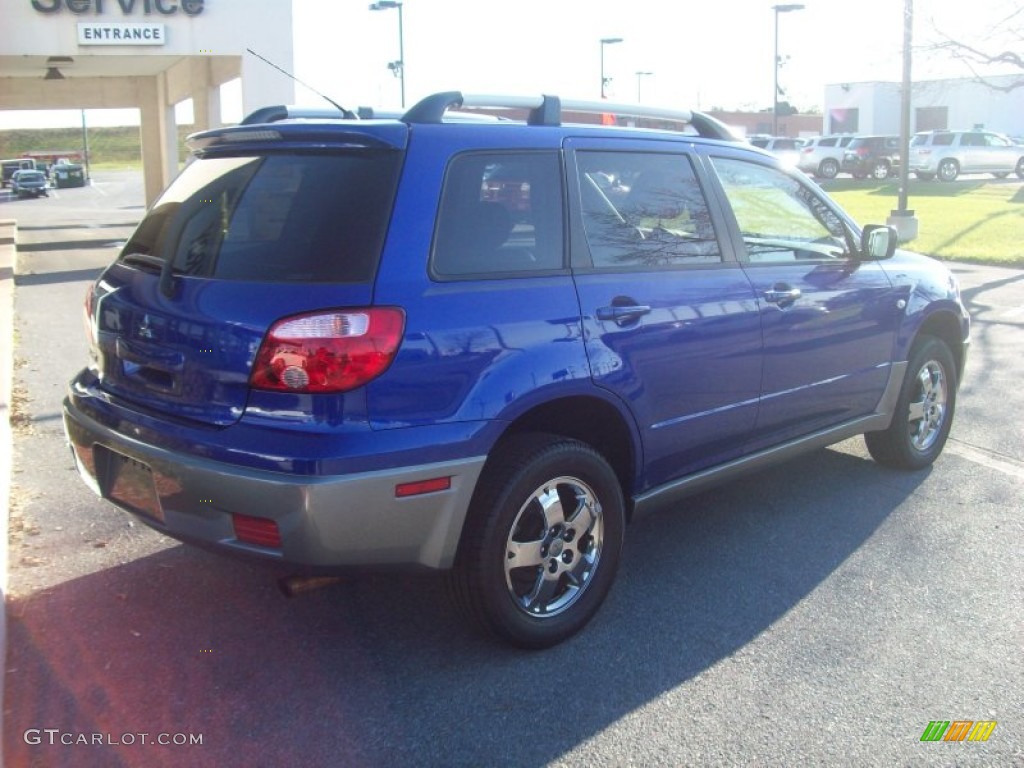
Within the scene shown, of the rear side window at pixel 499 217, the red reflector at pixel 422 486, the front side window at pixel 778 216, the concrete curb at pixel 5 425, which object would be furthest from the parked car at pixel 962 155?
the red reflector at pixel 422 486

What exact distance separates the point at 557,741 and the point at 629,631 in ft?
2.68

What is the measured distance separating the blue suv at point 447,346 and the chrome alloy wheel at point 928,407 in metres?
1.42

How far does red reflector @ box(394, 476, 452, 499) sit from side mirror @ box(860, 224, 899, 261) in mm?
2890

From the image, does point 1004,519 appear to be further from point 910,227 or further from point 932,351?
point 910,227

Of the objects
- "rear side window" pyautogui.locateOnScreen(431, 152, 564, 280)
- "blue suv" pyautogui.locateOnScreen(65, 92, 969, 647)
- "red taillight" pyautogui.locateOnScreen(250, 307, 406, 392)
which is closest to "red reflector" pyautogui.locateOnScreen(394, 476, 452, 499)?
"blue suv" pyautogui.locateOnScreen(65, 92, 969, 647)

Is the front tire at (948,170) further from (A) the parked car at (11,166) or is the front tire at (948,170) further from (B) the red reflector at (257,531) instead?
(A) the parked car at (11,166)

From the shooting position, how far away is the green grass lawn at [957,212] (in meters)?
16.9

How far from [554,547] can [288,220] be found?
1494 mm

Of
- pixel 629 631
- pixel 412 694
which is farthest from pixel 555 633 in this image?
pixel 412 694

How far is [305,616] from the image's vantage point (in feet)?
12.9

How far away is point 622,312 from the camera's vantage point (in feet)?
12.4

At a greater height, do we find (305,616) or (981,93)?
(981,93)

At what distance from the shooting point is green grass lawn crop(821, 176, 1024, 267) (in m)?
16.9

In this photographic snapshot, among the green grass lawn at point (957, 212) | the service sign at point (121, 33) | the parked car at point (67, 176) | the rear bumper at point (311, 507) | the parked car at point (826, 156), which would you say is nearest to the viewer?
the rear bumper at point (311, 507)
